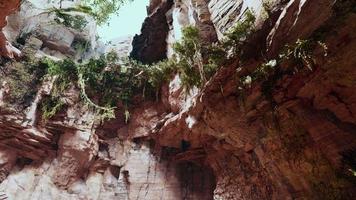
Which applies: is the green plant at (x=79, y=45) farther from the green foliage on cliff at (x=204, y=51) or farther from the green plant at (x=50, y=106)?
the green foliage on cliff at (x=204, y=51)

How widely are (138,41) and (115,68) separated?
2831mm

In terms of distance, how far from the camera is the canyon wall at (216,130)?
4762 millimetres

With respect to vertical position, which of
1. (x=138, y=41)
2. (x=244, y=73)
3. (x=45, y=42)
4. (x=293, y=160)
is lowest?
(x=293, y=160)

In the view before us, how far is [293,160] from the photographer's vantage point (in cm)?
552

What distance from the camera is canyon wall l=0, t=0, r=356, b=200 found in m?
4.76

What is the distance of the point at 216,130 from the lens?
6.70 m

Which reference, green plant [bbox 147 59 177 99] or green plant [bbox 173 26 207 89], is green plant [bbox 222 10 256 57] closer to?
green plant [bbox 173 26 207 89]

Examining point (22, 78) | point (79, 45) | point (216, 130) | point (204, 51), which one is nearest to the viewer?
point (204, 51)

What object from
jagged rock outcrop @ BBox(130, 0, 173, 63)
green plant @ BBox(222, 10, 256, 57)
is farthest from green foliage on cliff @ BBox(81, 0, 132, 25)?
green plant @ BBox(222, 10, 256, 57)

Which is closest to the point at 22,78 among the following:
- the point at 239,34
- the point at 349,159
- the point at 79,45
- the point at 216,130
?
the point at 216,130

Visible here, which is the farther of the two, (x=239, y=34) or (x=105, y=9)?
(x=105, y=9)

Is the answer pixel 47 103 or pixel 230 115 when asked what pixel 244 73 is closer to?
pixel 230 115

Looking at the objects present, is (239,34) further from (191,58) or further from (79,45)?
(79,45)

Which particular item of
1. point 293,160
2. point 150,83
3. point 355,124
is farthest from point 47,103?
point 355,124
